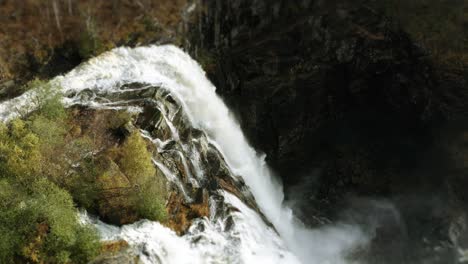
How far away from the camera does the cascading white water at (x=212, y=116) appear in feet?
58.9

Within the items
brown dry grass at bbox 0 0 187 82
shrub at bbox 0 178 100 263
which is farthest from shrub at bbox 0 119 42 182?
brown dry grass at bbox 0 0 187 82

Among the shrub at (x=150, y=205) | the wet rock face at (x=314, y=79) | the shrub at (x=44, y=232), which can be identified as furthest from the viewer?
the wet rock face at (x=314, y=79)

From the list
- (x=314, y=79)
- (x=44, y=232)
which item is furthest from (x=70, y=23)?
(x=44, y=232)

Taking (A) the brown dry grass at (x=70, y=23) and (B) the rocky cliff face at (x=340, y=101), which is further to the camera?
(A) the brown dry grass at (x=70, y=23)

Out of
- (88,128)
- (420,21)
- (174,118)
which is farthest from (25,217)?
(420,21)

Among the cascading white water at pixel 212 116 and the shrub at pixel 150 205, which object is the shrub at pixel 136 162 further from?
the cascading white water at pixel 212 116

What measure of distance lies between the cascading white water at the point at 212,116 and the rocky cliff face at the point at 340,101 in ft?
3.10

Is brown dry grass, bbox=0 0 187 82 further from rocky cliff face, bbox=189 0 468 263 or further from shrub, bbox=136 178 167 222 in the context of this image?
shrub, bbox=136 178 167 222

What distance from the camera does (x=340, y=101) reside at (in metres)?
21.7

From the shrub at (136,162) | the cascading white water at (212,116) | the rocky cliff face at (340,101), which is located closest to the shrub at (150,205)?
the shrub at (136,162)

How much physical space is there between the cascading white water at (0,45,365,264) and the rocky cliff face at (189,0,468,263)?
94 cm

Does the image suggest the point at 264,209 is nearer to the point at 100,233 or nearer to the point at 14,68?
the point at 100,233

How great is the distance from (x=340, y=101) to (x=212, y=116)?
6839 millimetres

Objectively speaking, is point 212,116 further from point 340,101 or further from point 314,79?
point 340,101
